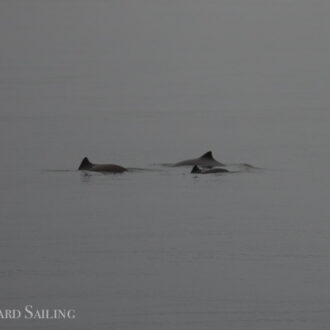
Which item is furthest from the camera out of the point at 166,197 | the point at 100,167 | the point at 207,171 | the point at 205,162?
the point at 205,162

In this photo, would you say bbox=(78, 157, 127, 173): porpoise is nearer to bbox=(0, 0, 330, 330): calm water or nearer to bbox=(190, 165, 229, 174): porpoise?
bbox=(0, 0, 330, 330): calm water

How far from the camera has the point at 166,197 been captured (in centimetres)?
1884

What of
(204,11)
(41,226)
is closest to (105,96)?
(41,226)

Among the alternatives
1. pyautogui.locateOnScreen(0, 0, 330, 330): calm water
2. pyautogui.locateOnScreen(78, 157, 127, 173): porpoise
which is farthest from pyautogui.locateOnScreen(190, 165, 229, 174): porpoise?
pyautogui.locateOnScreen(78, 157, 127, 173): porpoise

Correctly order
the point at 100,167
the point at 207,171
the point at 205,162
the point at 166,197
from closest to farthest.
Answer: the point at 166,197, the point at 207,171, the point at 100,167, the point at 205,162

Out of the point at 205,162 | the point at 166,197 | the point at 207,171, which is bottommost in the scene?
the point at 166,197

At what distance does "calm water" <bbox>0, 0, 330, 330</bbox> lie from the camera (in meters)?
13.6

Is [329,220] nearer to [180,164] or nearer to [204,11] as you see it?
Answer: [180,164]

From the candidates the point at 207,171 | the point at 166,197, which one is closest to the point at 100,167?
the point at 207,171

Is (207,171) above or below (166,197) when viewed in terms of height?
above

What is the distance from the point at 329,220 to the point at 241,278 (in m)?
2.91

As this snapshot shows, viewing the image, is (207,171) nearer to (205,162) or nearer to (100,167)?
(205,162)

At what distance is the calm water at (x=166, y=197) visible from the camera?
13609mm

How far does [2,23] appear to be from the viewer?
6625 cm
